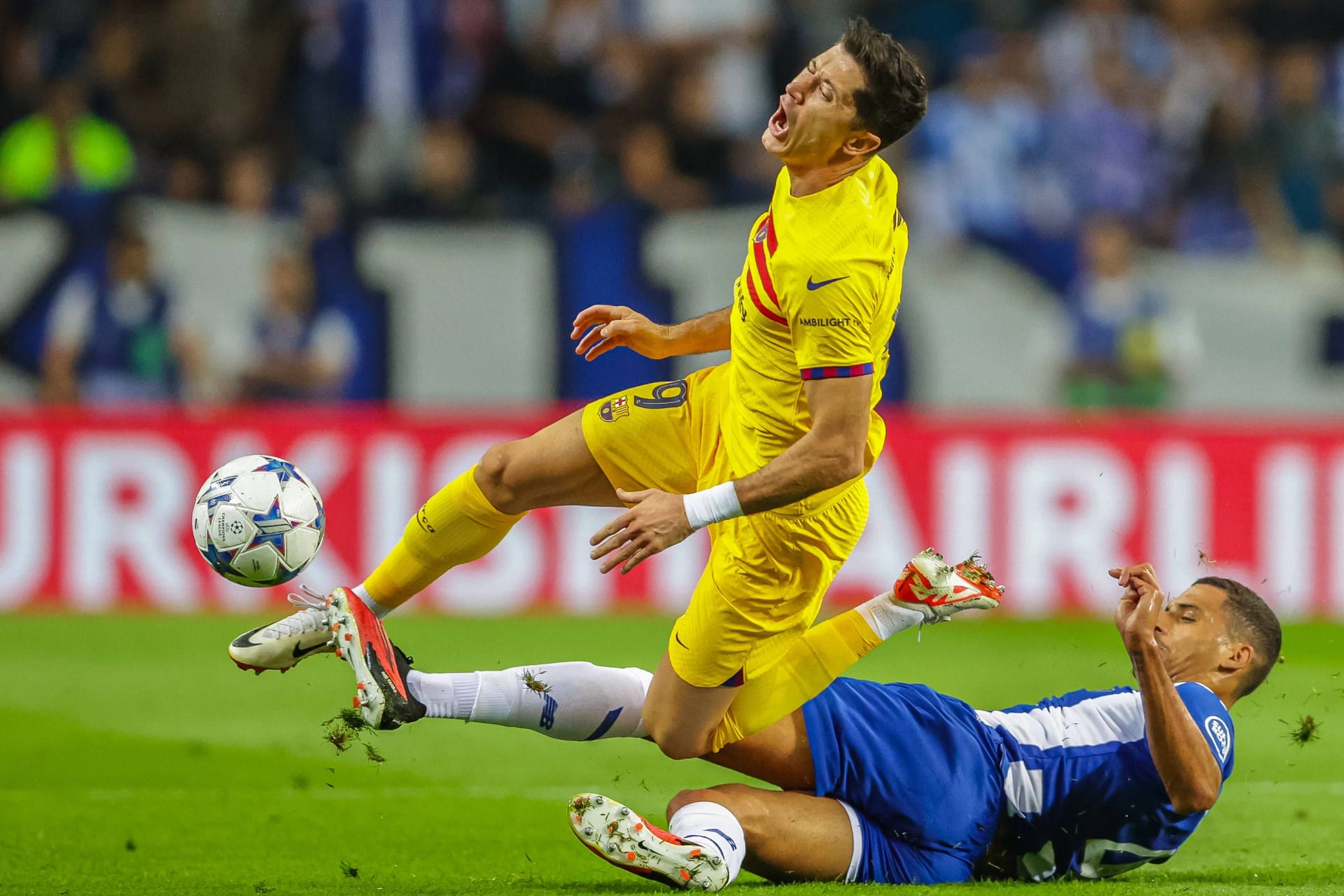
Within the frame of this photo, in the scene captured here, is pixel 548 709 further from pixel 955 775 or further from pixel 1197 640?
pixel 1197 640

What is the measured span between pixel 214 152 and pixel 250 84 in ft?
2.36

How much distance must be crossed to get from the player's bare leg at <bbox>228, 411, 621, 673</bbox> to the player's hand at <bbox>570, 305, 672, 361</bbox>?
11.6 inches

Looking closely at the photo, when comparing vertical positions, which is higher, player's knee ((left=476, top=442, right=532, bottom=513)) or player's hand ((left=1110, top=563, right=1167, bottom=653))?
player's knee ((left=476, top=442, right=532, bottom=513))

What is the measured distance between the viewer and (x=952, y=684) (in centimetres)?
855

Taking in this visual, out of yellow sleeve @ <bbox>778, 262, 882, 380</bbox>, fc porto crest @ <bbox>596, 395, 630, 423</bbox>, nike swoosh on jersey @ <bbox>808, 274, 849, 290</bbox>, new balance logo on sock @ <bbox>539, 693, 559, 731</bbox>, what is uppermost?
nike swoosh on jersey @ <bbox>808, 274, 849, 290</bbox>

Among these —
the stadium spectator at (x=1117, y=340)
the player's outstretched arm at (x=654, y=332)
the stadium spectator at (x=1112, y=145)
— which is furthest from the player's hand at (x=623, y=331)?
the stadium spectator at (x=1112, y=145)

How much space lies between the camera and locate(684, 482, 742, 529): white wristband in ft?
15.4

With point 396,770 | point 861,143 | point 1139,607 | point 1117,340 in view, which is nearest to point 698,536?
point 1117,340

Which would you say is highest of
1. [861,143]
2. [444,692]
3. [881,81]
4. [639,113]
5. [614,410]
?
[639,113]

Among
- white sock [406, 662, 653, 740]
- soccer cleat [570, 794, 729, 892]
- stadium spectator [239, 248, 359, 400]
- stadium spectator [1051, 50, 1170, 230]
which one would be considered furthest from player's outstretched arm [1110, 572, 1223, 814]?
stadium spectator [1051, 50, 1170, 230]

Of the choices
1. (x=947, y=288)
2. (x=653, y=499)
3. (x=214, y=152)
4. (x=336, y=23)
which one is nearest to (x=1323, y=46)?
(x=947, y=288)

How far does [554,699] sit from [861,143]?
6.20 ft

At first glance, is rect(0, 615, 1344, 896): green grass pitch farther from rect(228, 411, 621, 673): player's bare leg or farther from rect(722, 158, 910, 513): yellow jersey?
rect(722, 158, 910, 513): yellow jersey

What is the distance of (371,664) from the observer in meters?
5.05
